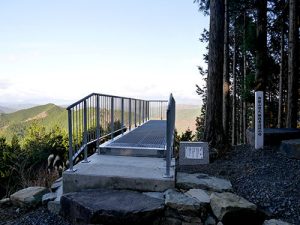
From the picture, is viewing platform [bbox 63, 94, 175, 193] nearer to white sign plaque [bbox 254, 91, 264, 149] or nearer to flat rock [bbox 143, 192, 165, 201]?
flat rock [bbox 143, 192, 165, 201]

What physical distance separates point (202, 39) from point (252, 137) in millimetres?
16519

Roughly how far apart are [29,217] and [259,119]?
5.87 meters

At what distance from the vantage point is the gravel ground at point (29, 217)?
4219 mm

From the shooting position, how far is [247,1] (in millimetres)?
14398

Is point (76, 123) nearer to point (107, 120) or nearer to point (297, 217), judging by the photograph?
point (107, 120)

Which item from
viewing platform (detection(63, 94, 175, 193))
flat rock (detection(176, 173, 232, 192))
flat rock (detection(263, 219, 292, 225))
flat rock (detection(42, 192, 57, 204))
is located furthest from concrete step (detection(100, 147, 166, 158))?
flat rock (detection(263, 219, 292, 225))

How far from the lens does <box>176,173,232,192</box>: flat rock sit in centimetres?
459

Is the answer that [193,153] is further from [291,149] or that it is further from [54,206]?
[54,206]

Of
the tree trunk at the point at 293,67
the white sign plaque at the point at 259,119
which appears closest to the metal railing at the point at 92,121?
the white sign plaque at the point at 259,119

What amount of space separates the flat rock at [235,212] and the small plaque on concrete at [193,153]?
3.30 m

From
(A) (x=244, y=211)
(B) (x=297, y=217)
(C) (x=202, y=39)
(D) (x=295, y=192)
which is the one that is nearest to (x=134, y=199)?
(A) (x=244, y=211)

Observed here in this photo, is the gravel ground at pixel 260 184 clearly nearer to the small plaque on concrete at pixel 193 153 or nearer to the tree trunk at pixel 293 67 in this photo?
the small plaque on concrete at pixel 193 153

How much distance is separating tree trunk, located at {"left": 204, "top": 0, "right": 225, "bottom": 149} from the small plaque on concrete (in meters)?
1.04

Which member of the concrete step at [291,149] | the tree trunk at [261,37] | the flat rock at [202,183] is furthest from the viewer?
the tree trunk at [261,37]
